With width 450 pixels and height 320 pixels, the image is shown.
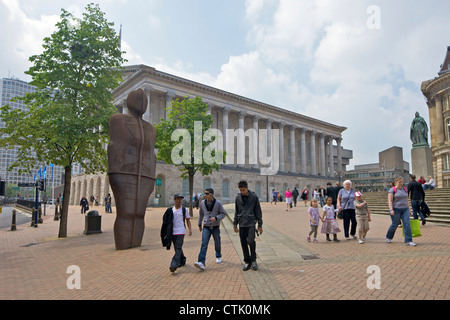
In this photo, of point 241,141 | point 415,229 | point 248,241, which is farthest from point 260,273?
point 241,141

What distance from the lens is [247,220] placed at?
6438 millimetres

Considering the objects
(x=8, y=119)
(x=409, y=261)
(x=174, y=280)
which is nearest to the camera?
(x=174, y=280)

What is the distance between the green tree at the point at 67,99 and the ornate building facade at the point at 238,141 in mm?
21187

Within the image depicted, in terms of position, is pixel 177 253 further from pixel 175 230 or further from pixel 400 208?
pixel 400 208

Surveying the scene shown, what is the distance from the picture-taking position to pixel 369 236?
10250 millimetres

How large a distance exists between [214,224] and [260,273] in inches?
62.3

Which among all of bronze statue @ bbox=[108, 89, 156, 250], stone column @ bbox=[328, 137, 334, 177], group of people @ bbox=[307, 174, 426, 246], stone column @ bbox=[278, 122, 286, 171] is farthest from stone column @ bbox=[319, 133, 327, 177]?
bronze statue @ bbox=[108, 89, 156, 250]

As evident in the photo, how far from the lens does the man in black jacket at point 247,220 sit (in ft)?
21.0

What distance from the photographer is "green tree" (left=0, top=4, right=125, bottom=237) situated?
13.3m

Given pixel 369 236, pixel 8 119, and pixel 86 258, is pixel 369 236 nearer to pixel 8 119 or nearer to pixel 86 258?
pixel 86 258

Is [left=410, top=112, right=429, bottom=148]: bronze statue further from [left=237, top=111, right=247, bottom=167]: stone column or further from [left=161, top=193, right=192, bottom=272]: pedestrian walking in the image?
[left=237, top=111, right=247, bottom=167]: stone column

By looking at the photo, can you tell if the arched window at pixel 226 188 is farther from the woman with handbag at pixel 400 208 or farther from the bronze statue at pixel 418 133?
the woman with handbag at pixel 400 208
